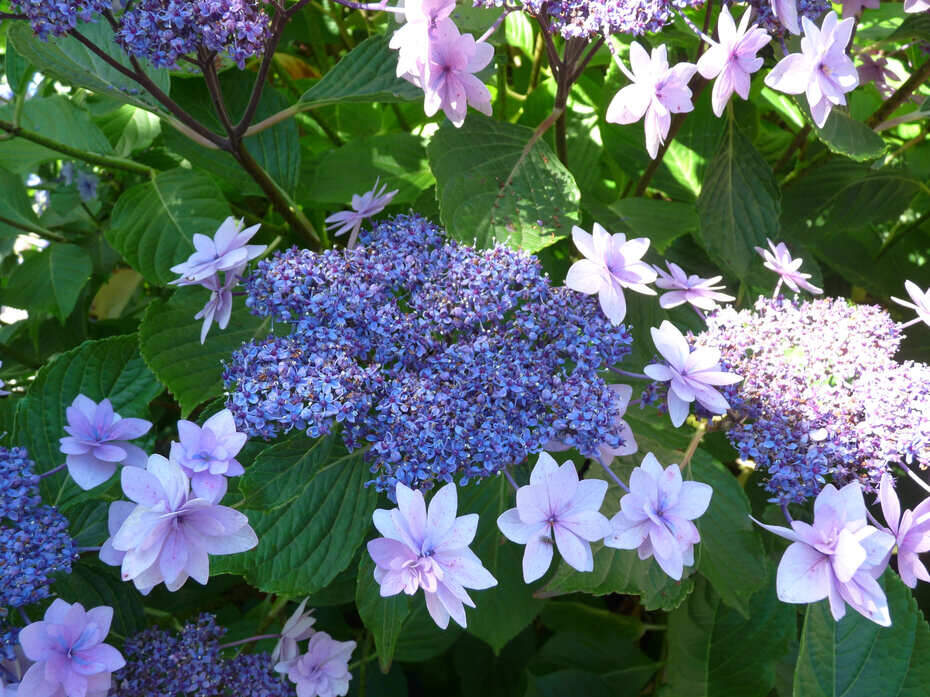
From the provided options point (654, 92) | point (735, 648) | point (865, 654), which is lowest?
point (735, 648)

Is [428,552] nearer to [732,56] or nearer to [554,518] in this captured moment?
[554,518]

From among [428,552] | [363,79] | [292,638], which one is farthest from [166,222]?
[428,552]

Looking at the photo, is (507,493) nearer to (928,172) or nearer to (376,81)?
(376,81)

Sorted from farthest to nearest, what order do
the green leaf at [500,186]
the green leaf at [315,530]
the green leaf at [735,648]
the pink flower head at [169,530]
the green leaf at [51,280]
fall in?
1. the green leaf at [51,280]
2. the green leaf at [735,648]
3. the green leaf at [500,186]
4. the green leaf at [315,530]
5. the pink flower head at [169,530]

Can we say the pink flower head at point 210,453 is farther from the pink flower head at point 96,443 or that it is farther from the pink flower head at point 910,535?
the pink flower head at point 910,535

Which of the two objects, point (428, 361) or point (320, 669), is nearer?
point (428, 361)

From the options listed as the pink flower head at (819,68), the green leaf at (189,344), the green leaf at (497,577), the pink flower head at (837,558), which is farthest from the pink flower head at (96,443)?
the pink flower head at (819,68)
